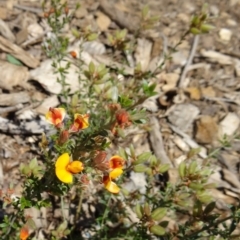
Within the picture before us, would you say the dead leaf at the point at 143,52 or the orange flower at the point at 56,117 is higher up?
the orange flower at the point at 56,117

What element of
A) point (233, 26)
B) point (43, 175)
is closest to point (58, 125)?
point (43, 175)

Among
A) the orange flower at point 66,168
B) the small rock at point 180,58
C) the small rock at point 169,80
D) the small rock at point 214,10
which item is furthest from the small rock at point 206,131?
the orange flower at point 66,168

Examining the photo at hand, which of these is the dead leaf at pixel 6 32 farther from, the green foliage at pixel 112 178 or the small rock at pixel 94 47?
the small rock at pixel 94 47

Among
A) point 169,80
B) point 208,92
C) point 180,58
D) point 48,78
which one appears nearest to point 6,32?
point 48,78

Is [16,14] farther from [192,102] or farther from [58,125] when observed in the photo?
[58,125]

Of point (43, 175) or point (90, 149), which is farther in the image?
point (43, 175)

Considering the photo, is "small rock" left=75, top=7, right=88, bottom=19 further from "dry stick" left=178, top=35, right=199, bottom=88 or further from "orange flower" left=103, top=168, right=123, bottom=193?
"orange flower" left=103, top=168, right=123, bottom=193
